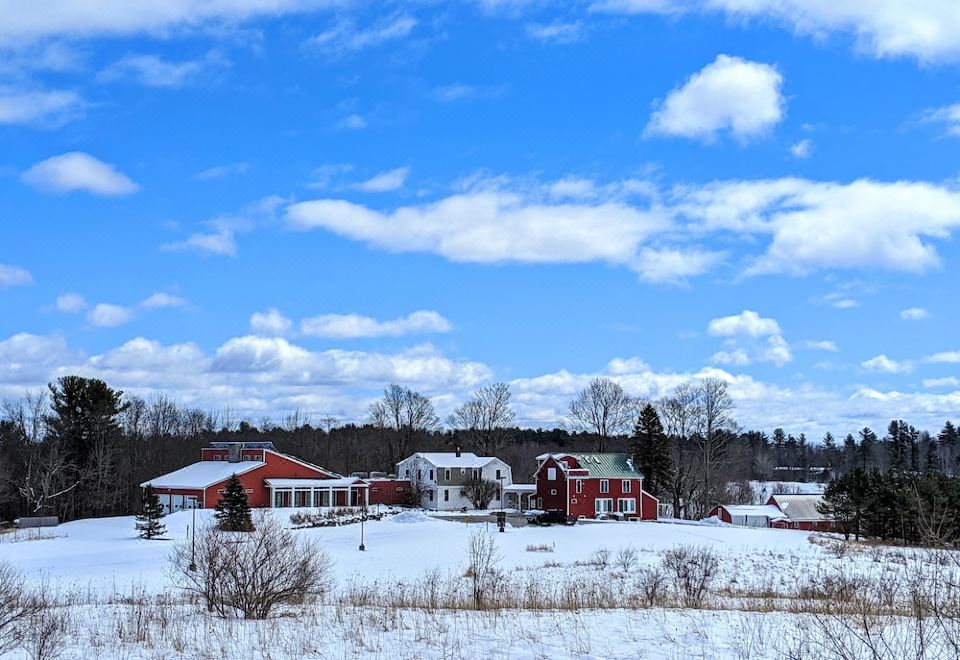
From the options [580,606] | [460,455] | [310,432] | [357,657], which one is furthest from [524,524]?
[310,432]

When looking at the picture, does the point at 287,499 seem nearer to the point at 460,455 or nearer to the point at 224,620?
the point at 460,455

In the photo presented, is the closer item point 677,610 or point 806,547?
point 677,610

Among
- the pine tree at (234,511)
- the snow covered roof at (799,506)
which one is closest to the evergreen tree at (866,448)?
the snow covered roof at (799,506)

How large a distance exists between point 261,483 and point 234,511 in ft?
58.8

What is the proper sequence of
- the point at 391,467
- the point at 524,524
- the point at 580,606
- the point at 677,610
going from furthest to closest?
the point at 391,467
the point at 524,524
the point at 580,606
the point at 677,610

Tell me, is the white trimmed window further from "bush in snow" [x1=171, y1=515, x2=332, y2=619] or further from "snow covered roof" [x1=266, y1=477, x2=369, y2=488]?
"bush in snow" [x1=171, y1=515, x2=332, y2=619]

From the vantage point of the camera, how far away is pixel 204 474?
66.4m

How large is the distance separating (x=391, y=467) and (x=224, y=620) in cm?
8592

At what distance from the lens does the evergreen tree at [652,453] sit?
7069cm

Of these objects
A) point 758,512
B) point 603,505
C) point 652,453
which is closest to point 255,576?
point 603,505

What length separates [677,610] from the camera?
1410 cm

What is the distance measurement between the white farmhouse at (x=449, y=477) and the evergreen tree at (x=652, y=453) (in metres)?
11.1

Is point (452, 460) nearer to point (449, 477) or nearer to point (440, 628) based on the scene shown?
point (449, 477)

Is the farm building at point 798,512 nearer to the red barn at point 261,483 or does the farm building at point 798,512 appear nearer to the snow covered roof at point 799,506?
the snow covered roof at point 799,506
